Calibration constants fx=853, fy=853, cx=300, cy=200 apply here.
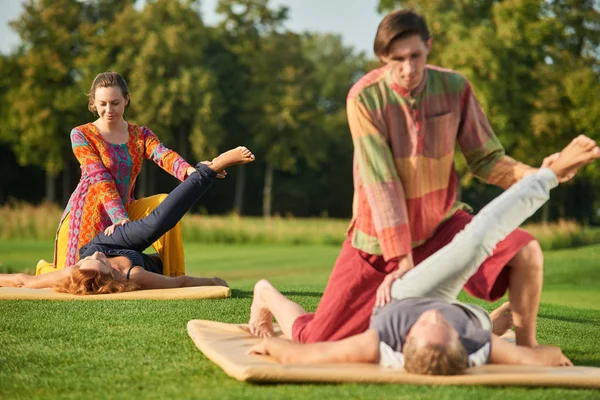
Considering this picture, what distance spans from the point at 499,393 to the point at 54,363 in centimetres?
236

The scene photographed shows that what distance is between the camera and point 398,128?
4.19m

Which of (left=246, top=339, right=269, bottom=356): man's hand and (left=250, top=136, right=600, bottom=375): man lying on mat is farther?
(left=246, top=339, right=269, bottom=356): man's hand

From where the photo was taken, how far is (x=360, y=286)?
14.4 feet

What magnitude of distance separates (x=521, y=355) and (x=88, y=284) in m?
3.95

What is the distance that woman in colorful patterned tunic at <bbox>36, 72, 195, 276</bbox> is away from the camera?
7.55 metres

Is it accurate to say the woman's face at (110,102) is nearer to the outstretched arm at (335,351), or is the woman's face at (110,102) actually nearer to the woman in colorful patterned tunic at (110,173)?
the woman in colorful patterned tunic at (110,173)

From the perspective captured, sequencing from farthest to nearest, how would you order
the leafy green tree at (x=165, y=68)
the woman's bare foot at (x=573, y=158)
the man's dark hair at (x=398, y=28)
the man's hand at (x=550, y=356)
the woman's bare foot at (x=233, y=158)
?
the leafy green tree at (x=165, y=68) → the woman's bare foot at (x=233, y=158) → the man's hand at (x=550, y=356) → the woman's bare foot at (x=573, y=158) → the man's dark hair at (x=398, y=28)

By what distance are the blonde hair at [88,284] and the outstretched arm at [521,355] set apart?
3.74 metres

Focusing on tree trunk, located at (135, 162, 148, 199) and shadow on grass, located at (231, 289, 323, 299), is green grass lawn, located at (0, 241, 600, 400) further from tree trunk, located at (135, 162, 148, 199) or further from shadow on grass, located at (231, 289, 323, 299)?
tree trunk, located at (135, 162, 148, 199)

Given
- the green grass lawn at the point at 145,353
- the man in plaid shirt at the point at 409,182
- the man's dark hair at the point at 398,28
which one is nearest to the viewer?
the green grass lawn at the point at 145,353

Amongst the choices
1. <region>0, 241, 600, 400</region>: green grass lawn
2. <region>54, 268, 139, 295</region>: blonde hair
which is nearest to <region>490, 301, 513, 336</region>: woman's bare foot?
<region>0, 241, 600, 400</region>: green grass lawn

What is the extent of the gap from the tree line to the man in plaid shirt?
81.3 ft

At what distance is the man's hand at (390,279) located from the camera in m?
4.13

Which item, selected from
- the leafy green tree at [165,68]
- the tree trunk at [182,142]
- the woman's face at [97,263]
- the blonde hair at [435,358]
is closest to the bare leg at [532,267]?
the blonde hair at [435,358]
